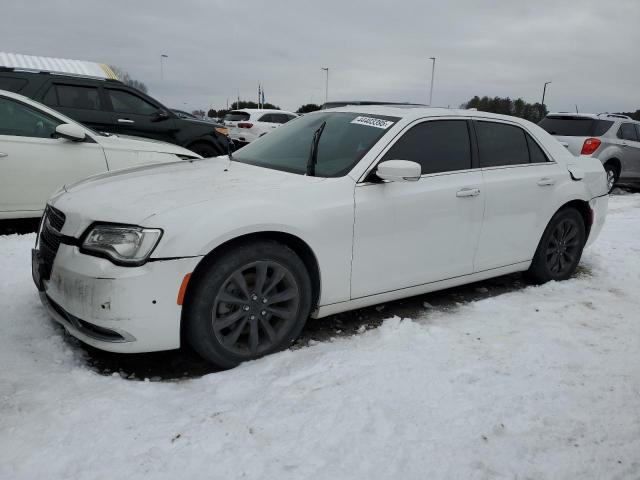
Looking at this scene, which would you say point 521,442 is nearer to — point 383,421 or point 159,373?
point 383,421

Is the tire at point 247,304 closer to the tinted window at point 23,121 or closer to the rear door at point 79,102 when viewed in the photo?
the tinted window at point 23,121

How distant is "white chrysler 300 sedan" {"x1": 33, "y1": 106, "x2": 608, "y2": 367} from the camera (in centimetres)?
273

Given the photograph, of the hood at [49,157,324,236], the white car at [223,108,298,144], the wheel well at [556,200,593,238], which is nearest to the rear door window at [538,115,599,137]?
the wheel well at [556,200,593,238]

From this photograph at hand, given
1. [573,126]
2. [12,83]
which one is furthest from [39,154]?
[573,126]

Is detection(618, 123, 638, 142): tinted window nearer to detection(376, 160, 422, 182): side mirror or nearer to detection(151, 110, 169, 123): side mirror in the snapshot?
detection(151, 110, 169, 123): side mirror

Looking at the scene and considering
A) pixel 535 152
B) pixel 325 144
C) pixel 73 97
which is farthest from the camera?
pixel 73 97

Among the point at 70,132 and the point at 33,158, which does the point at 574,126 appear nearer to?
the point at 70,132

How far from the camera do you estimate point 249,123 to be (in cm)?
1672

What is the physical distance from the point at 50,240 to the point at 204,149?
6201 mm

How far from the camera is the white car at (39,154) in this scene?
17.6 feet

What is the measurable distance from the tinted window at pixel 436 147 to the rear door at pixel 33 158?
3.63 metres

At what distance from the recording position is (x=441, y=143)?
3906 mm

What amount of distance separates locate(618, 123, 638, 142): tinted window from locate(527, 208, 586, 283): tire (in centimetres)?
765

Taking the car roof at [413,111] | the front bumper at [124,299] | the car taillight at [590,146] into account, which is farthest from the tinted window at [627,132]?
the front bumper at [124,299]
